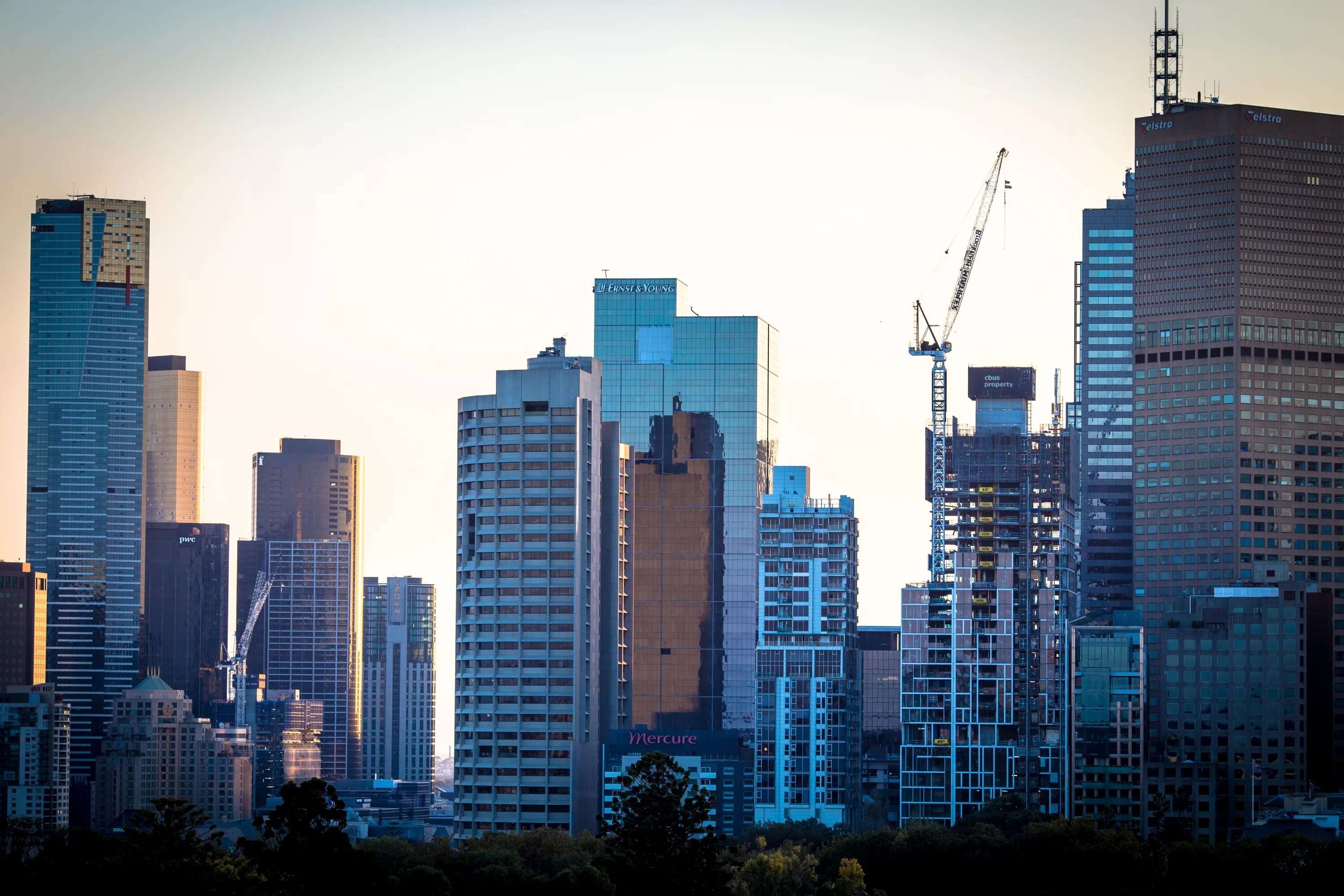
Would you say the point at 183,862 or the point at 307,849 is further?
the point at 307,849

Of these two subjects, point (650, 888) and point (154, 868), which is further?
point (650, 888)

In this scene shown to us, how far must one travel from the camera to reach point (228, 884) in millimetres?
182375

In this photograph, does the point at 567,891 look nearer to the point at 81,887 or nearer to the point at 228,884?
the point at 228,884

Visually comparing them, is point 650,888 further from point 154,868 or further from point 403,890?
point 154,868

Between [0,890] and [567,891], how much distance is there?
168 ft

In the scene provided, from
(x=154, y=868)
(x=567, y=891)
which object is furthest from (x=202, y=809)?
(x=567, y=891)

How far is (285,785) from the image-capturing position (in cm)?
18712

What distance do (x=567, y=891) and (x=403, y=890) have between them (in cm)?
1445

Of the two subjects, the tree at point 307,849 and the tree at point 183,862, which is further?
the tree at point 307,849

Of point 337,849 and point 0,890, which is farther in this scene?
point 0,890

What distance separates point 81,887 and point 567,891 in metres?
43.3

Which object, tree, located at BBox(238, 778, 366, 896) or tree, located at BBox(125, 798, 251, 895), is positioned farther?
tree, located at BBox(238, 778, 366, 896)

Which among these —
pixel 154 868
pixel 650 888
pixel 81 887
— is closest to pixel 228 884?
pixel 154 868

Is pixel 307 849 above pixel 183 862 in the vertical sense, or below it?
above
